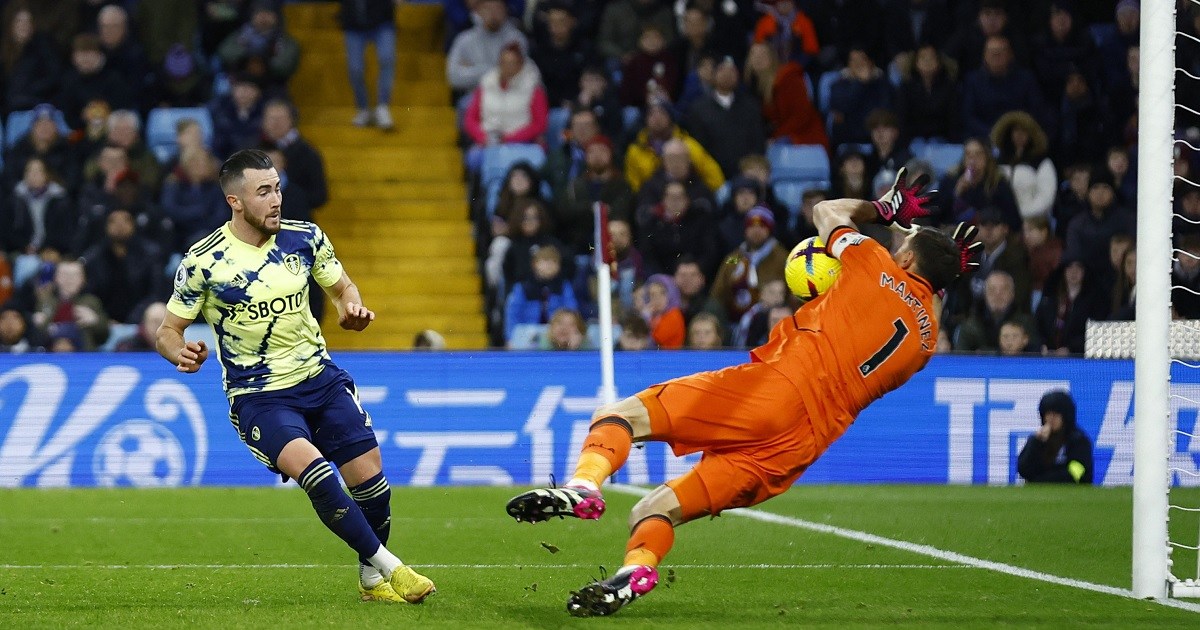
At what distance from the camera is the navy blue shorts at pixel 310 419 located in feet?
23.4

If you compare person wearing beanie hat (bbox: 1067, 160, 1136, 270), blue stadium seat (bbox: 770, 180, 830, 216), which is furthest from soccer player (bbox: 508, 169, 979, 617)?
blue stadium seat (bbox: 770, 180, 830, 216)

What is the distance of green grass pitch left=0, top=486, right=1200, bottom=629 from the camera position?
22.2 feet

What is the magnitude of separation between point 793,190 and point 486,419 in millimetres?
5434

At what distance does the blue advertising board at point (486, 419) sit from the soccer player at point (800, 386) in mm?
Result: 7194

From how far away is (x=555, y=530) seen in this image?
1079 cm

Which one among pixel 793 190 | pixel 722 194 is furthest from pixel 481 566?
pixel 793 190

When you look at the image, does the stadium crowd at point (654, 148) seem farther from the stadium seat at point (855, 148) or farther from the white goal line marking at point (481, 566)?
the white goal line marking at point (481, 566)

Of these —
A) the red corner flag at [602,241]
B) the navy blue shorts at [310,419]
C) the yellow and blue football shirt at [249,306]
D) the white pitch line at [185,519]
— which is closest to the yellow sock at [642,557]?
the navy blue shorts at [310,419]

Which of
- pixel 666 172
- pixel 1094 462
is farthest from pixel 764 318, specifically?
pixel 1094 462

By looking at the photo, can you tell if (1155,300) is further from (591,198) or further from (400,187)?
(400,187)

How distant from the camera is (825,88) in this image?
18.9 meters

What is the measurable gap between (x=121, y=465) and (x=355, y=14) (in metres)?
6.58

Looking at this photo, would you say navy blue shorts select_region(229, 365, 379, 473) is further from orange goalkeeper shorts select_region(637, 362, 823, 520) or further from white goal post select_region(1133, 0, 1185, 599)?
white goal post select_region(1133, 0, 1185, 599)

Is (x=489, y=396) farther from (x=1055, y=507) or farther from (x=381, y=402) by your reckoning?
(x=1055, y=507)
